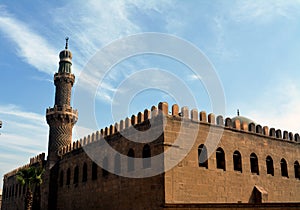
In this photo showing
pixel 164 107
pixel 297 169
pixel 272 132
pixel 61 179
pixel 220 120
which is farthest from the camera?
pixel 61 179

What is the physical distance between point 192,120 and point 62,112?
12.4m

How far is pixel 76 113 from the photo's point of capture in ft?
80.9

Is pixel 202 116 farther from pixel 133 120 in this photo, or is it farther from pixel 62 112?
pixel 62 112

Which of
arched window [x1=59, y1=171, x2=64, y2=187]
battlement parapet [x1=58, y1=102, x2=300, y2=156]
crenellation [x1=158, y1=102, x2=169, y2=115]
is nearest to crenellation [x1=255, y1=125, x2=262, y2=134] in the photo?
battlement parapet [x1=58, y1=102, x2=300, y2=156]

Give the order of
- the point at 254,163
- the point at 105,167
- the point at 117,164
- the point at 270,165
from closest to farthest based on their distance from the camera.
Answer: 1. the point at 117,164
2. the point at 254,163
3. the point at 270,165
4. the point at 105,167

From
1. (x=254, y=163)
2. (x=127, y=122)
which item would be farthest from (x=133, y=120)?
(x=254, y=163)

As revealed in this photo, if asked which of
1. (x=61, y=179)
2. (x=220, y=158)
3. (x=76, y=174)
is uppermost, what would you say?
(x=220, y=158)

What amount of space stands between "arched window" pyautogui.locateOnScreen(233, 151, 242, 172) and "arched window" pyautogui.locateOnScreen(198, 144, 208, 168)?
6.02 feet

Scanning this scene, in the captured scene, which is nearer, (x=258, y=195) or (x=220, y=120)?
(x=220, y=120)

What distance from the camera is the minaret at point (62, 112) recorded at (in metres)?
23.1

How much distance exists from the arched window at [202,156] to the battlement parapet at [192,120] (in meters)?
1.09

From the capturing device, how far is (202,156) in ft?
46.2

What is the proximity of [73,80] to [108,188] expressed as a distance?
447 inches

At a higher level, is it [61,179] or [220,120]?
[220,120]
